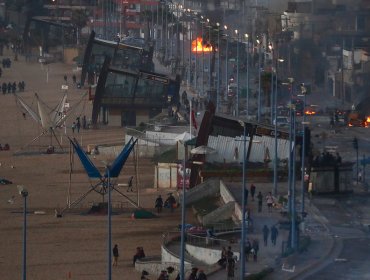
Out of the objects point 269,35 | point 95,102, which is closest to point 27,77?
point 269,35

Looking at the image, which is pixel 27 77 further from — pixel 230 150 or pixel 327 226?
pixel 327 226

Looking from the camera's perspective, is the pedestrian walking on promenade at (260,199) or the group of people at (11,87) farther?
the group of people at (11,87)

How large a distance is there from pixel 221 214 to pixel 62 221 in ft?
9.93

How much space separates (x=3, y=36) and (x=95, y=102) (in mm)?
37730

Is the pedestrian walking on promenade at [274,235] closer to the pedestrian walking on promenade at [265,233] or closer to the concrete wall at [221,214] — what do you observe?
the pedestrian walking on promenade at [265,233]

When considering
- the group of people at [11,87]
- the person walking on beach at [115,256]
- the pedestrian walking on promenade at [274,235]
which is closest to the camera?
the pedestrian walking on promenade at [274,235]

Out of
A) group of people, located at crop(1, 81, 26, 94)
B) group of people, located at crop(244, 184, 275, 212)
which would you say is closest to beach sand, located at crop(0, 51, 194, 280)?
group of people, located at crop(244, 184, 275, 212)

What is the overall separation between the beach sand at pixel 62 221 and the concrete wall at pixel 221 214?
638 mm

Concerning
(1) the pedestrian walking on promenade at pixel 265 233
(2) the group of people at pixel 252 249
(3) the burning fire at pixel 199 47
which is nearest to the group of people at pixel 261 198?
(1) the pedestrian walking on promenade at pixel 265 233

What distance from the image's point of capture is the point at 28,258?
79.5 feet

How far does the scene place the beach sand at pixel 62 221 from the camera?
23547mm

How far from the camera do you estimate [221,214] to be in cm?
2592

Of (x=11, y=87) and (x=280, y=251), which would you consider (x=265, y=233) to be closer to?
(x=280, y=251)

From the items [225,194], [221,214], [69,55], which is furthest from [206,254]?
[69,55]
